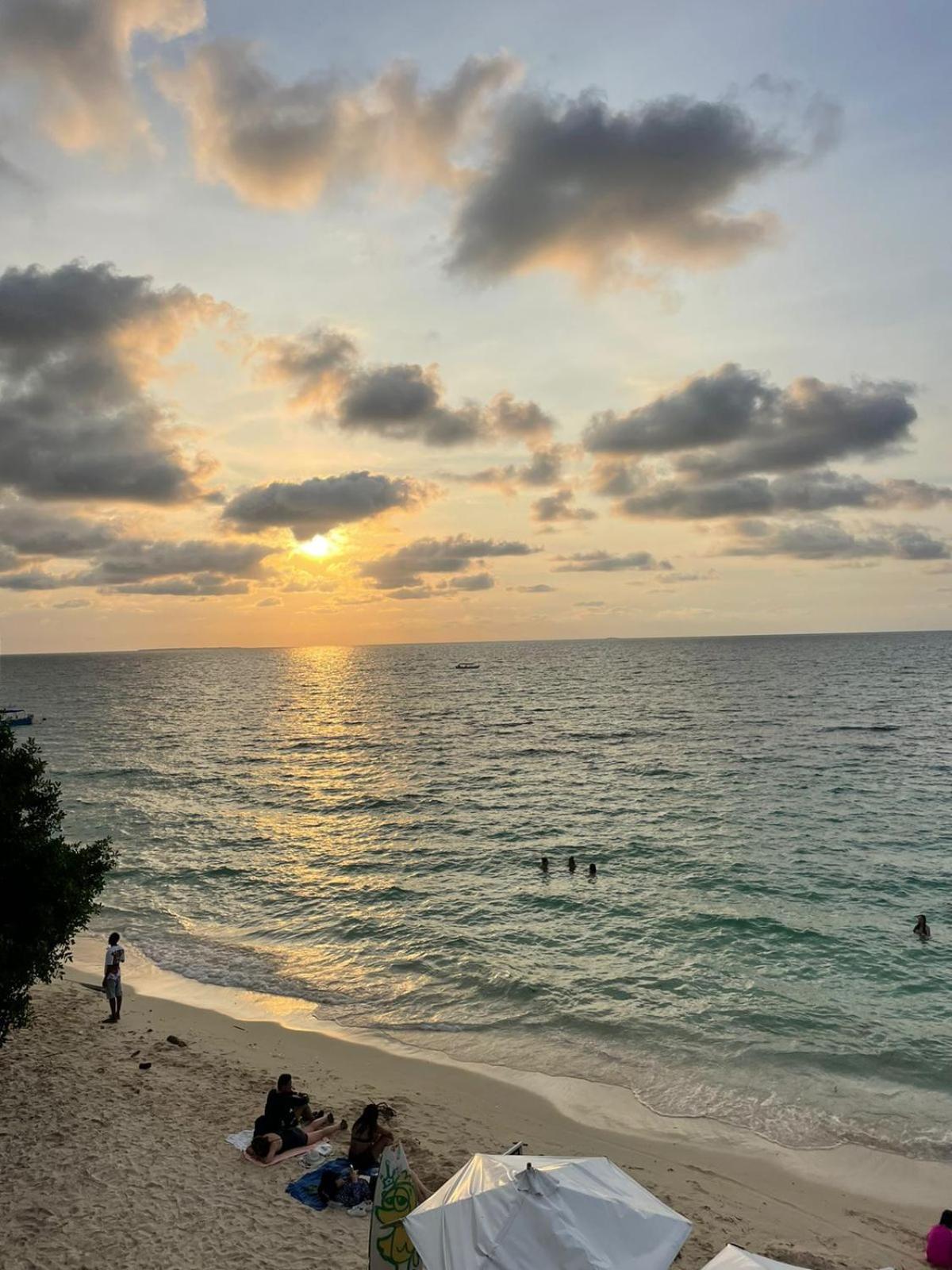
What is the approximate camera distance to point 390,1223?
9781 mm

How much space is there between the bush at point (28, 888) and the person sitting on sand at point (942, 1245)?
48.9ft

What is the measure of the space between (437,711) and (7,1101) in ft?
350

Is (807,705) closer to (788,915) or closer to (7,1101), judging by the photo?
(788,915)

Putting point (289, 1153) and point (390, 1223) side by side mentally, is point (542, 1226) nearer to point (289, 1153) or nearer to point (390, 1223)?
point (390, 1223)

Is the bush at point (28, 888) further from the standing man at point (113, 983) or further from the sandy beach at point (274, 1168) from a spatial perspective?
the standing man at point (113, 983)

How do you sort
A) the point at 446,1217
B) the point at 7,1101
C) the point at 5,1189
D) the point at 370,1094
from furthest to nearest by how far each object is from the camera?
the point at 370,1094 < the point at 7,1101 < the point at 5,1189 < the point at 446,1217

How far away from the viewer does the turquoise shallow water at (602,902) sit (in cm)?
1920

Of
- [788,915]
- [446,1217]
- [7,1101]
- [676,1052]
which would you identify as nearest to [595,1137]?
[676,1052]

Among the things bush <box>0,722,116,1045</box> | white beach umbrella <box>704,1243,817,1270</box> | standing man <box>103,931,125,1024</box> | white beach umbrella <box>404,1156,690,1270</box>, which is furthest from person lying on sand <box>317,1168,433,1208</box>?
standing man <box>103,931,125,1024</box>

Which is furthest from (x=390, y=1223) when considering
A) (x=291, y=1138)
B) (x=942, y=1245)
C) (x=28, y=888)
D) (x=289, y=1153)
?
(x=942, y=1245)

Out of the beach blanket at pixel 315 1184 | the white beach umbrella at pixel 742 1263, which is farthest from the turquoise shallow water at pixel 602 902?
the white beach umbrella at pixel 742 1263

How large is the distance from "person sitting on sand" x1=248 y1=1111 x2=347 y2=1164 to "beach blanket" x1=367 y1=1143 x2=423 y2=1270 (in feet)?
14.6

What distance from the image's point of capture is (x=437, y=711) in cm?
12156

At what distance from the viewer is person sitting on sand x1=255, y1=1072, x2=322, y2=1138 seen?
1409 centimetres
